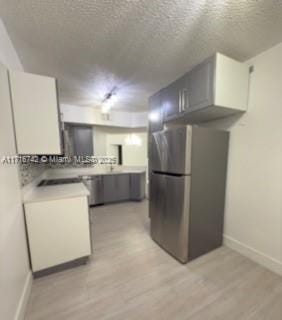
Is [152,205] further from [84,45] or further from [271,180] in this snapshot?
[84,45]

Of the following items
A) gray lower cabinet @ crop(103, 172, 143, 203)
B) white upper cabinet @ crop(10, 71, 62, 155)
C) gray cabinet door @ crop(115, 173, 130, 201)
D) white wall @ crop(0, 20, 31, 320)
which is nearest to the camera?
white wall @ crop(0, 20, 31, 320)

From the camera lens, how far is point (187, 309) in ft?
4.31

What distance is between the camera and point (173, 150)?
1.85 meters

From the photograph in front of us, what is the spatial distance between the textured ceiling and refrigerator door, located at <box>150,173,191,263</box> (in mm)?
1434

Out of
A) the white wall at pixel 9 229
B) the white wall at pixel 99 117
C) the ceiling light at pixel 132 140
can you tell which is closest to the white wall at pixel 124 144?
the ceiling light at pixel 132 140

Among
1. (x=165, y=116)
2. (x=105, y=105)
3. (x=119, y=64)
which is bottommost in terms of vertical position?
(x=165, y=116)

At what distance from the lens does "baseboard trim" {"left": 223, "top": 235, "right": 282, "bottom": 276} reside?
1694mm

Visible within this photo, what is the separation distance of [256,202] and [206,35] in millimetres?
1921

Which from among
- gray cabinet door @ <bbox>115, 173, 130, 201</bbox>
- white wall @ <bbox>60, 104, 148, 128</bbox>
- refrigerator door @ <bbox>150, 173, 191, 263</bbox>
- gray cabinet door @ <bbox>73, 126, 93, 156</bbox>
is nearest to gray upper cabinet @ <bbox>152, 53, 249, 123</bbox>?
refrigerator door @ <bbox>150, 173, 191, 263</bbox>

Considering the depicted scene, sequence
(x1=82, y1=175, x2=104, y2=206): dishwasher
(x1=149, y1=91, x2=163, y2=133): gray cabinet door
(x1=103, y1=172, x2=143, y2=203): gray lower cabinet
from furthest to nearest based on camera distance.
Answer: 1. (x1=103, y1=172, x2=143, y2=203): gray lower cabinet
2. (x1=82, y1=175, x2=104, y2=206): dishwasher
3. (x1=149, y1=91, x2=163, y2=133): gray cabinet door

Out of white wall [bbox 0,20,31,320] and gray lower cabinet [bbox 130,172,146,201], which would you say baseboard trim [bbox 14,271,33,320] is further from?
gray lower cabinet [bbox 130,172,146,201]

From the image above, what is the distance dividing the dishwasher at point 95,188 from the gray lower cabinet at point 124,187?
0.34 ft

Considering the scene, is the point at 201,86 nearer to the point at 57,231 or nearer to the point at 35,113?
the point at 35,113

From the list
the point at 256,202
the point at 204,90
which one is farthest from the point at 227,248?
the point at 204,90
